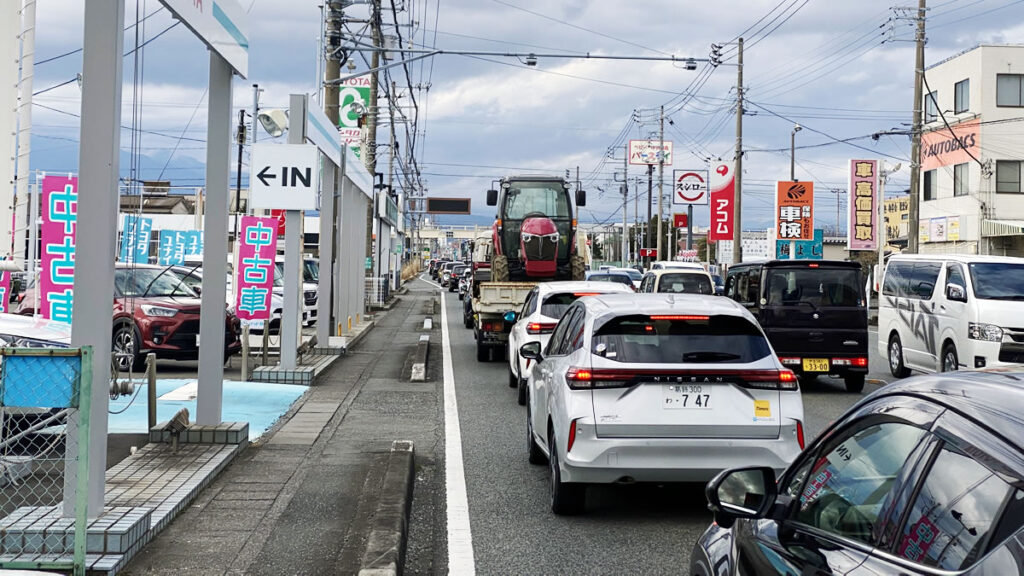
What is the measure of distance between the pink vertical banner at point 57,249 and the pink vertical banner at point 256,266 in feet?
19.1

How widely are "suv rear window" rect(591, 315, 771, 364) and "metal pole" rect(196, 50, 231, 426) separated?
Result: 3.89 m

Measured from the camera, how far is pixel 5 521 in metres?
5.91

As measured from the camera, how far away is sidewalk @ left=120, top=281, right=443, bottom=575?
19.4 ft

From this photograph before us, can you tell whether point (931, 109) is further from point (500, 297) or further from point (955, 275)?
point (500, 297)

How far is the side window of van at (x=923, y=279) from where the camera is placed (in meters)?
16.7

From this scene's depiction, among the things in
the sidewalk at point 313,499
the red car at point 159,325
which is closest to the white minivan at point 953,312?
the sidewalk at point 313,499

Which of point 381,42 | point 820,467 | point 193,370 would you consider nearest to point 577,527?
point 820,467

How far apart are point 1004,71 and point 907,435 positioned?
4679 cm

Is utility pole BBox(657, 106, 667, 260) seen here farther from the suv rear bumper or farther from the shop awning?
the suv rear bumper

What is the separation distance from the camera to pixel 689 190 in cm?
5697

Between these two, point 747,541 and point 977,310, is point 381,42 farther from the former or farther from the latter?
point 747,541

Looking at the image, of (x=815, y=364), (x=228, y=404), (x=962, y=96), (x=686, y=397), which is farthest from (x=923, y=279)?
(x=962, y=96)

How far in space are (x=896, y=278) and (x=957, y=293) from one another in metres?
2.78

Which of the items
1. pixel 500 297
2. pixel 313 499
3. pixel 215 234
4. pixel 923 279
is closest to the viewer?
pixel 313 499
